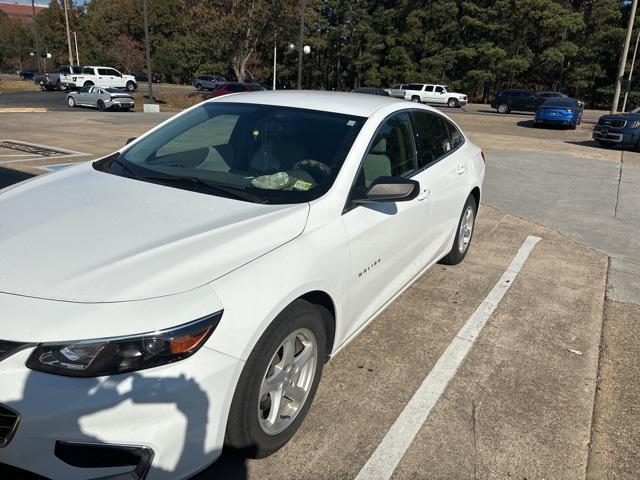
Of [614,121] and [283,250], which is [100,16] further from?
[283,250]

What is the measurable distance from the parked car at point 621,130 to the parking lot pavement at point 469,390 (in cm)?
1278

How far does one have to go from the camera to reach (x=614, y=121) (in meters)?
15.8

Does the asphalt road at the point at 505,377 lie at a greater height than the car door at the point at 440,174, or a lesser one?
lesser

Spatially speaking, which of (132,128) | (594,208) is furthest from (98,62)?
(594,208)

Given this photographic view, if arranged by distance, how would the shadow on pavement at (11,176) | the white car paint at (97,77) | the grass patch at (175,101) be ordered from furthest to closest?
the white car paint at (97,77)
the grass patch at (175,101)
the shadow on pavement at (11,176)

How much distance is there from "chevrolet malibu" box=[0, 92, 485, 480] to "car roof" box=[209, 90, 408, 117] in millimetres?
20

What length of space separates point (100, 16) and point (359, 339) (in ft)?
284

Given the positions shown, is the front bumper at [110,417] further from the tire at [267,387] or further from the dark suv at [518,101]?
the dark suv at [518,101]

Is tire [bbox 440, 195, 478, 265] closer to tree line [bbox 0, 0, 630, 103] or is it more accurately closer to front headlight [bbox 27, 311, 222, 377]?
front headlight [bbox 27, 311, 222, 377]

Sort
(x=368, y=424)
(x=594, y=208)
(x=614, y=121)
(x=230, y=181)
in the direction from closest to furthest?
(x=368, y=424) → (x=230, y=181) → (x=594, y=208) → (x=614, y=121)

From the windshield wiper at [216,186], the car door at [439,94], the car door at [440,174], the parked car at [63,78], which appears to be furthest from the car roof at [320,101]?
the parked car at [63,78]

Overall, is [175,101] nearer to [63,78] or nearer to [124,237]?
[63,78]

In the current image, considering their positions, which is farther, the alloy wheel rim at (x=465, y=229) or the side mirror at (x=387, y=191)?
the alloy wheel rim at (x=465, y=229)

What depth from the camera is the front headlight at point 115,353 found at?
66.6 inches
